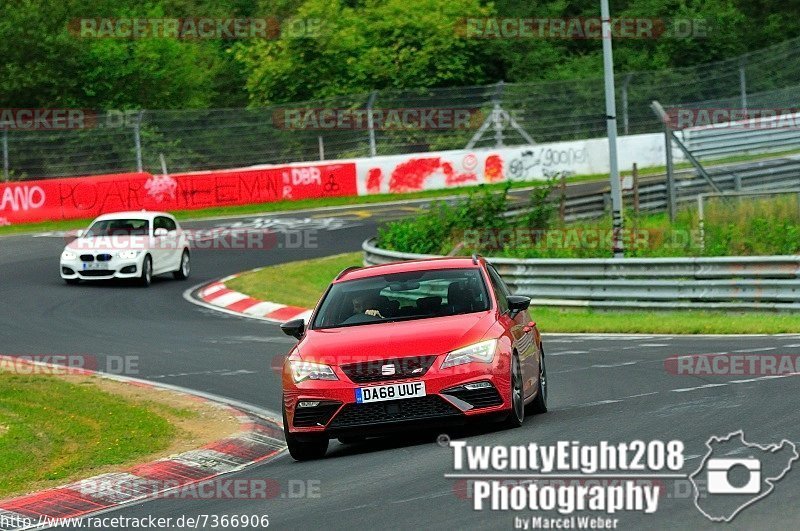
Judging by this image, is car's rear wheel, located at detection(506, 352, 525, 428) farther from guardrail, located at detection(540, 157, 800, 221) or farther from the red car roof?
guardrail, located at detection(540, 157, 800, 221)

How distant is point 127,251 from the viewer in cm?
2862

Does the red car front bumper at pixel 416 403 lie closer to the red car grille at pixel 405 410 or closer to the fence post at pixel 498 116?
the red car grille at pixel 405 410

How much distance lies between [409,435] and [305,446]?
3.43 feet

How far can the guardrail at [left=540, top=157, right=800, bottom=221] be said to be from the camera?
107 feet

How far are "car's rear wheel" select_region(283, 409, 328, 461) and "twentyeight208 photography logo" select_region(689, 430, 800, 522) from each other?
9.59 ft

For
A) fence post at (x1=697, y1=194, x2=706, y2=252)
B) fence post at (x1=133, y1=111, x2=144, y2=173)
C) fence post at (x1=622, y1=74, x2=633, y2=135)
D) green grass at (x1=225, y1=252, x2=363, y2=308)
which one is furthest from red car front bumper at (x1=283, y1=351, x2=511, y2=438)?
fence post at (x1=622, y1=74, x2=633, y2=135)

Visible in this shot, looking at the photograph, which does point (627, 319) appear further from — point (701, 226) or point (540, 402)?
point (540, 402)

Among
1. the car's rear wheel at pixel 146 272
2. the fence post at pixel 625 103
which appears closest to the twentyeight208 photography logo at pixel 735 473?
the car's rear wheel at pixel 146 272

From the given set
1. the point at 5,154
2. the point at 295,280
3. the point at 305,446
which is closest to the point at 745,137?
the point at 295,280

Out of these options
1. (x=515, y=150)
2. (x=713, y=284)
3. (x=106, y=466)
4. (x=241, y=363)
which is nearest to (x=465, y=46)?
(x=515, y=150)

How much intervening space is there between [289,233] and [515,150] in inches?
388

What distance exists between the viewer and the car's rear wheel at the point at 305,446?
10.9 m

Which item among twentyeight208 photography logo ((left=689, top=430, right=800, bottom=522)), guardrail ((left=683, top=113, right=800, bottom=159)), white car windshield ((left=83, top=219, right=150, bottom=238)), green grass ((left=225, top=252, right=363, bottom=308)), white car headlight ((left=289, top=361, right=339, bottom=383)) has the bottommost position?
green grass ((left=225, top=252, right=363, bottom=308))

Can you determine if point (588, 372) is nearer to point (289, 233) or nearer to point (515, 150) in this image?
point (289, 233)
